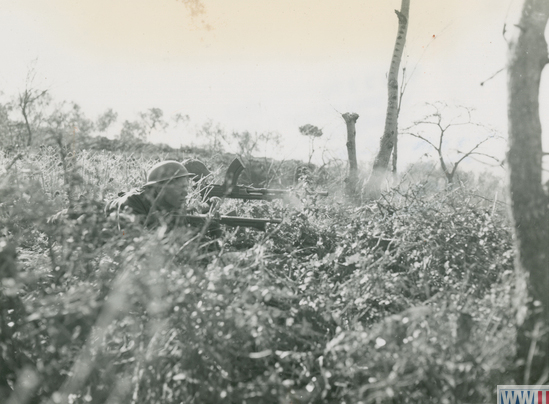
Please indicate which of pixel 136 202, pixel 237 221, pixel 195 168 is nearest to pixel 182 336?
pixel 237 221

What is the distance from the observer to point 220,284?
236cm

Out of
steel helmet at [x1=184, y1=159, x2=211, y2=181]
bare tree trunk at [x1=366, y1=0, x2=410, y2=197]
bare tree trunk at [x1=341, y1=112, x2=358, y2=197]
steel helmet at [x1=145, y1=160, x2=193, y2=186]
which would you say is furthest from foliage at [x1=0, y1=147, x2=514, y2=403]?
bare tree trunk at [x1=341, y1=112, x2=358, y2=197]

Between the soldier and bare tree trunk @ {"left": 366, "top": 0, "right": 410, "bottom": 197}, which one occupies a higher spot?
bare tree trunk @ {"left": 366, "top": 0, "right": 410, "bottom": 197}

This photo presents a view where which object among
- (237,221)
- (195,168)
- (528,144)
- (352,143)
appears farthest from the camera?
(352,143)

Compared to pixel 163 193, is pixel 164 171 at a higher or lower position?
higher

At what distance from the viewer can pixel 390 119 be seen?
9.21m

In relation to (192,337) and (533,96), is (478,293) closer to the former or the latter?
(533,96)

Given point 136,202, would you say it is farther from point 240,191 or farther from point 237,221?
point 240,191

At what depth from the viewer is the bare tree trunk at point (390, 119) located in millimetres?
8852

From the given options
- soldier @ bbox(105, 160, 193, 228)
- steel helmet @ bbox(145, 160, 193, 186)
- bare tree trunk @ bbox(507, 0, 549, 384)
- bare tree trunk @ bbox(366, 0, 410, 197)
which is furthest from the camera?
bare tree trunk @ bbox(366, 0, 410, 197)

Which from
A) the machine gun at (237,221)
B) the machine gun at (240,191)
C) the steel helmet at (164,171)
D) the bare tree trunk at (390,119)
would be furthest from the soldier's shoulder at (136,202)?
the bare tree trunk at (390,119)

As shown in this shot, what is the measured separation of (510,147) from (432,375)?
151cm

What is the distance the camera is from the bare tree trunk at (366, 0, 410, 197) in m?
8.85

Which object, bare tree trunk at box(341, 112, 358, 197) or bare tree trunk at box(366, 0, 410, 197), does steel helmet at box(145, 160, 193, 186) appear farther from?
bare tree trunk at box(341, 112, 358, 197)
